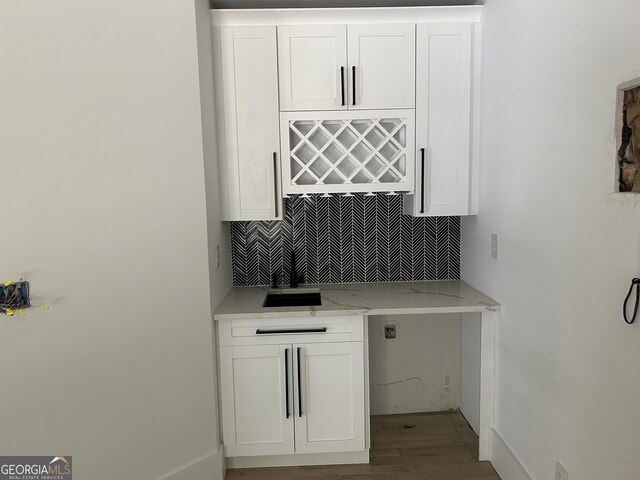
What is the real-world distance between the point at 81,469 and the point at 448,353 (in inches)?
86.8

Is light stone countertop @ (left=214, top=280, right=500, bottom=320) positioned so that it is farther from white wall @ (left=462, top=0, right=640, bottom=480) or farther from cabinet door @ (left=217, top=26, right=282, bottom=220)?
cabinet door @ (left=217, top=26, right=282, bottom=220)

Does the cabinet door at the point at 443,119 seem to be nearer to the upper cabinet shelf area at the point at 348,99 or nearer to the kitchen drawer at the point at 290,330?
the upper cabinet shelf area at the point at 348,99

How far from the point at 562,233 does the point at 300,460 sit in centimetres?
182

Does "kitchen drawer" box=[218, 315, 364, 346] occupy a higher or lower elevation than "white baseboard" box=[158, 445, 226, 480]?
higher

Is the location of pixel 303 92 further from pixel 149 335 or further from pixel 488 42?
pixel 149 335

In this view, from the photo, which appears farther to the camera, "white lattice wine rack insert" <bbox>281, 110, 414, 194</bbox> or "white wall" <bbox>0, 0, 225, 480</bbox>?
"white lattice wine rack insert" <bbox>281, 110, 414, 194</bbox>

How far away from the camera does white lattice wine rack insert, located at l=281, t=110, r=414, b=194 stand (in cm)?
257

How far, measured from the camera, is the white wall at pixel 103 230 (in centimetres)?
188

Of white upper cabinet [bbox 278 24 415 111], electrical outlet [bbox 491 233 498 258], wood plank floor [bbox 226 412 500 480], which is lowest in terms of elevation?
wood plank floor [bbox 226 412 500 480]

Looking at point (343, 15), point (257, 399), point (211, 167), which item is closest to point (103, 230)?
point (211, 167)

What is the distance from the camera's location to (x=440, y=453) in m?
2.64

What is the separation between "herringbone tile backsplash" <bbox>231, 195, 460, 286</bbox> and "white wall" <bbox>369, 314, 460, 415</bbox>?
1.04 feet

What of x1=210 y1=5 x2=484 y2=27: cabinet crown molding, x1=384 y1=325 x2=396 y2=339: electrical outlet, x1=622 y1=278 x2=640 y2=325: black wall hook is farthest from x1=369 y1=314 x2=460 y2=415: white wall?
x1=210 y1=5 x2=484 y2=27: cabinet crown molding

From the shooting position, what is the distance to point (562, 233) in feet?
5.75
